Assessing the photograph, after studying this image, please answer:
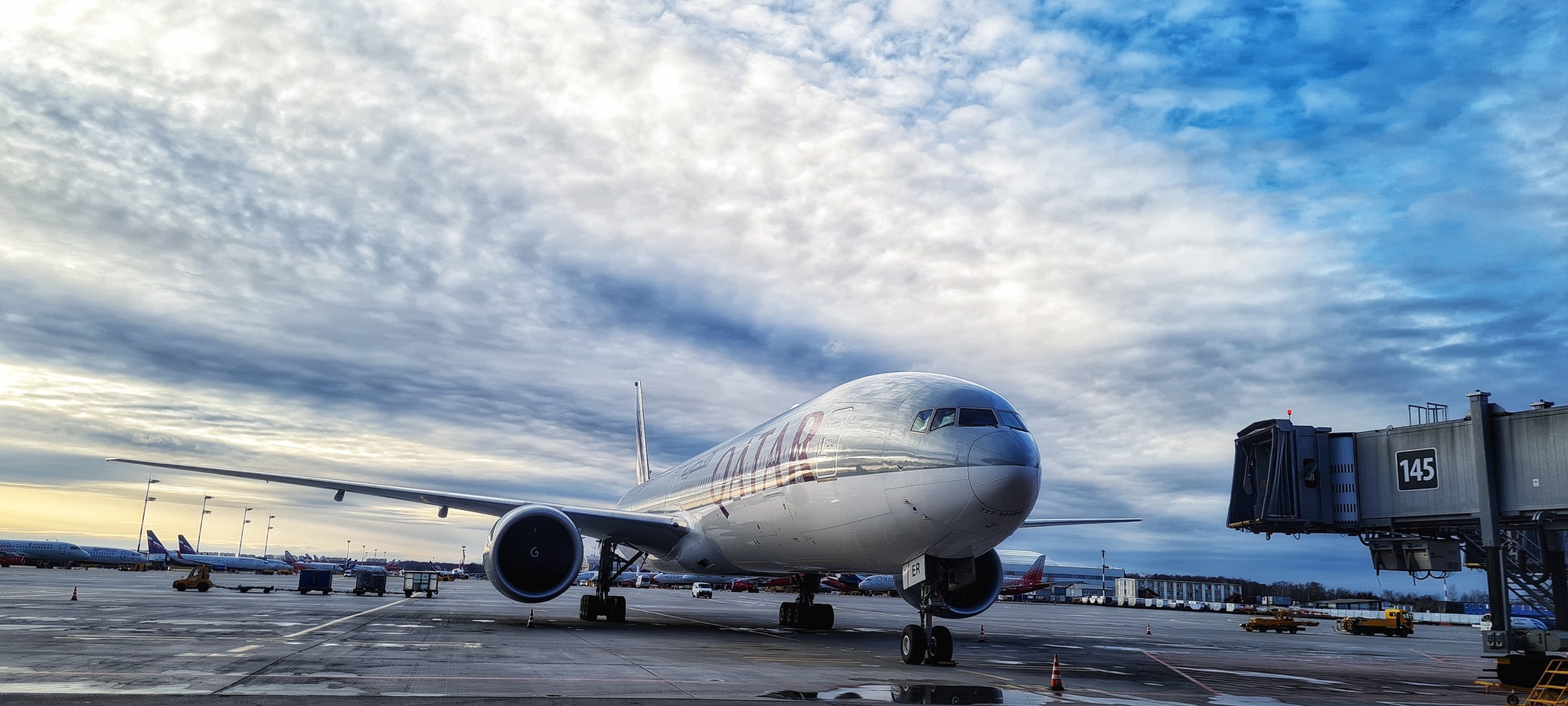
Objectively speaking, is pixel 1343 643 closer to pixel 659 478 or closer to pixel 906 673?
pixel 659 478

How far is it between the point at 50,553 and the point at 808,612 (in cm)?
11444

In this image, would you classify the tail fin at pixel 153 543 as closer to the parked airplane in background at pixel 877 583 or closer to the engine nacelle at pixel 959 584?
the parked airplane in background at pixel 877 583

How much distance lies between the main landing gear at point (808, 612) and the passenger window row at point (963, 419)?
38.3 feet

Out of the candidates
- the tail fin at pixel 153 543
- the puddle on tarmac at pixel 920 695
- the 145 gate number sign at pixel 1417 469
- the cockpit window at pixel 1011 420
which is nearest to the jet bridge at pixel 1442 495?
the 145 gate number sign at pixel 1417 469

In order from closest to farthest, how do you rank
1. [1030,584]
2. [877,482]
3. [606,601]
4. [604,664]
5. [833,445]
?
1. [604,664]
2. [877,482]
3. [833,445]
4. [606,601]
5. [1030,584]

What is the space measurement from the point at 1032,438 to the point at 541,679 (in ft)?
25.0

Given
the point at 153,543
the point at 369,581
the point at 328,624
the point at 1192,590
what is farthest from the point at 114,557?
the point at 1192,590

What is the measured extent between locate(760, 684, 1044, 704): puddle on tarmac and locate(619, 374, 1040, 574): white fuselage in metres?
2.48

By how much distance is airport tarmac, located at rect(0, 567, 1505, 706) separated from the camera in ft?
32.5

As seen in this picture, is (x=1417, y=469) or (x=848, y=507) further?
(x=1417, y=469)

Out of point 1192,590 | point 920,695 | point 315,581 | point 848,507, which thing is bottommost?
point 1192,590

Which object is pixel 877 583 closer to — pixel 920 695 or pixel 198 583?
pixel 198 583

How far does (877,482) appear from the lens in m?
14.4

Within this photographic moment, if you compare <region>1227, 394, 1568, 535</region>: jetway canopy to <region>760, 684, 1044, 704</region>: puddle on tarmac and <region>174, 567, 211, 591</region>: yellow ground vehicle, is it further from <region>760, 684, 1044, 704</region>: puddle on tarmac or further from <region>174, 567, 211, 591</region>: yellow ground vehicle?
<region>174, 567, 211, 591</region>: yellow ground vehicle
